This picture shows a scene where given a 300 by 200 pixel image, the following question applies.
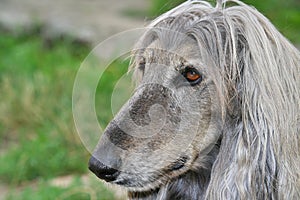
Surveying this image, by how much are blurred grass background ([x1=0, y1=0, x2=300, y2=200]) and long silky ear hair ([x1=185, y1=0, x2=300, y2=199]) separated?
0.88 metres

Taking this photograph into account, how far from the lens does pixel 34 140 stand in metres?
7.51

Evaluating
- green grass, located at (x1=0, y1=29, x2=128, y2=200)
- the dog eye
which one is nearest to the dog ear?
the dog eye

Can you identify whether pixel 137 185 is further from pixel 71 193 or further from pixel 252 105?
pixel 71 193

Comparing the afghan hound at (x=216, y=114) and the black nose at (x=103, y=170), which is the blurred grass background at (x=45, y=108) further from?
the black nose at (x=103, y=170)

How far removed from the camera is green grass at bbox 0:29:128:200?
7.06 meters

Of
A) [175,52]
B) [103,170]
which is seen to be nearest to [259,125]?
[175,52]

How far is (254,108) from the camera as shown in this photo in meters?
4.15

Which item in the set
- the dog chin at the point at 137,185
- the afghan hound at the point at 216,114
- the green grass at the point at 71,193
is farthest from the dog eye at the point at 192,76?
the green grass at the point at 71,193

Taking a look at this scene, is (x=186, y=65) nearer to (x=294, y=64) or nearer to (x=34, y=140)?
(x=294, y=64)

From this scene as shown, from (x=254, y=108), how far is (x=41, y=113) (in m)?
4.32

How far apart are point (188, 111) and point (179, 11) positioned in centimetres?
58

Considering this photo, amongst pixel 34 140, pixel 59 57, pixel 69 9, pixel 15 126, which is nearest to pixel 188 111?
pixel 34 140

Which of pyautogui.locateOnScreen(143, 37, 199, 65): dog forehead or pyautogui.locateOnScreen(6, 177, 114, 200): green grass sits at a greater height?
pyautogui.locateOnScreen(143, 37, 199, 65): dog forehead

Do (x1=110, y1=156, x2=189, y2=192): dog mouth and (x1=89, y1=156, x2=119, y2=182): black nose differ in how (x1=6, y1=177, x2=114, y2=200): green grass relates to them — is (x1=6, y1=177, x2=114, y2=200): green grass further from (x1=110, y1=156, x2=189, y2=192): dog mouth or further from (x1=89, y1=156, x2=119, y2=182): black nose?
(x1=89, y1=156, x2=119, y2=182): black nose
